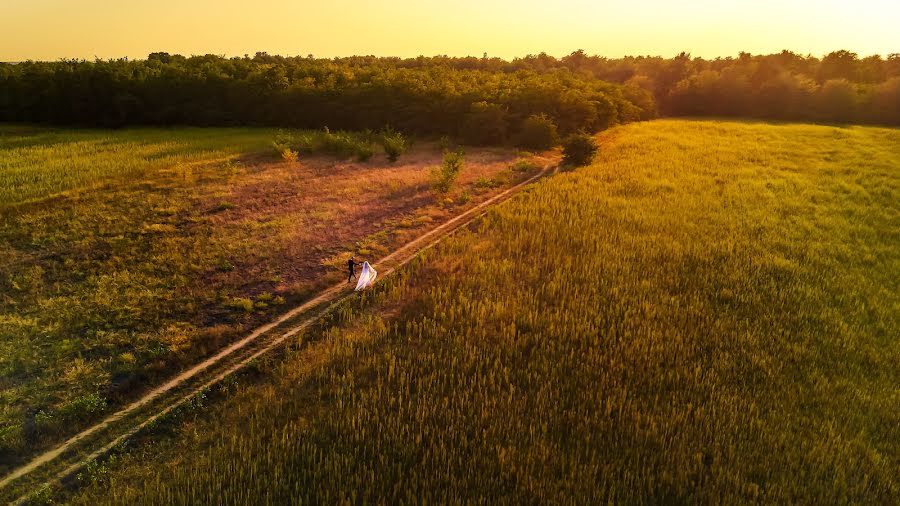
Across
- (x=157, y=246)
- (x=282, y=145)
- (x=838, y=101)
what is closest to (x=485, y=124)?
(x=282, y=145)

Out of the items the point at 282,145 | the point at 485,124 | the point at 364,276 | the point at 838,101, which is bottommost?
the point at 364,276

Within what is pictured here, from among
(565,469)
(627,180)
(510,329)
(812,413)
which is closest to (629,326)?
(510,329)

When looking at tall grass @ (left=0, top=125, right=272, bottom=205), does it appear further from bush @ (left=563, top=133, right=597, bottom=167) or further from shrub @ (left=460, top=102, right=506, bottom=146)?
bush @ (left=563, top=133, right=597, bottom=167)

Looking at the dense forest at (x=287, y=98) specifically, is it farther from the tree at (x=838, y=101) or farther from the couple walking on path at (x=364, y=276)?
the tree at (x=838, y=101)

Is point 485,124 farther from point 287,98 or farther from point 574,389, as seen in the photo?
point 574,389

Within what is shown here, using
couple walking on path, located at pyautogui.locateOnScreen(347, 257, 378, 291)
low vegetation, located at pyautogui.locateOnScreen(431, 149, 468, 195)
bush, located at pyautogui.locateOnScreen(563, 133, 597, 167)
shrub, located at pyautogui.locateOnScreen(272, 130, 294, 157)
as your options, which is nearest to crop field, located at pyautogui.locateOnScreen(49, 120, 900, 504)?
couple walking on path, located at pyautogui.locateOnScreen(347, 257, 378, 291)

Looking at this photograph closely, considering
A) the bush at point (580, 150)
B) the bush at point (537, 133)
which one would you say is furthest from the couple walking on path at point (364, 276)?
the bush at point (537, 133)

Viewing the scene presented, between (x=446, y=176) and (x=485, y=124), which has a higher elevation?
(x=485, y=124)
